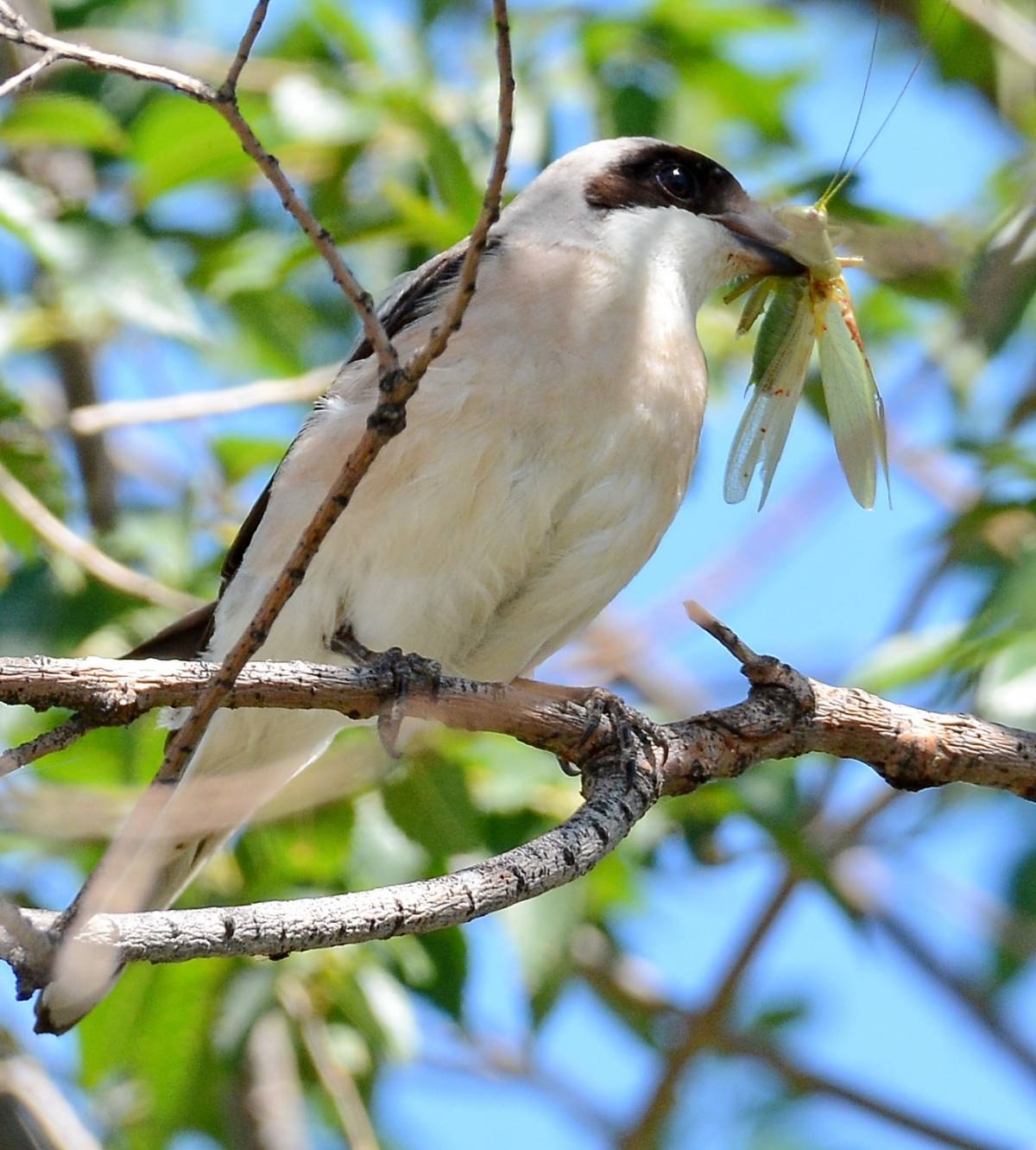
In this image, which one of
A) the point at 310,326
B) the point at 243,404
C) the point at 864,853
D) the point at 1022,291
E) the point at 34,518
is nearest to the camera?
the point at 1022,291

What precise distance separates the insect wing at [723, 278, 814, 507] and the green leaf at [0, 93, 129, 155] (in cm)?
159

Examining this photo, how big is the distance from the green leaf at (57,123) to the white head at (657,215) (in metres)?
0.97

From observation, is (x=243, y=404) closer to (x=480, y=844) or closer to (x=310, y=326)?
(x=310, y=326)

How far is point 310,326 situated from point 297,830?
199 centimetres

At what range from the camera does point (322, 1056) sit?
4035 mm

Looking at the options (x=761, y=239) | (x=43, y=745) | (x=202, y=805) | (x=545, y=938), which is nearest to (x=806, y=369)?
(x=761, y=239)

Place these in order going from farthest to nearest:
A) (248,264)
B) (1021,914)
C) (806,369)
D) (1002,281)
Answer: (1021,914), (248,264), (806,369), (1002,281)

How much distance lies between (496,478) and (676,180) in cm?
111

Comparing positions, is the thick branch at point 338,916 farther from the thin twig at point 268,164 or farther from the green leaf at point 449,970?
the green leaf at point 449,970

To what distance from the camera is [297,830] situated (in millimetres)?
3896

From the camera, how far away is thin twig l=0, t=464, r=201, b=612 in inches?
148

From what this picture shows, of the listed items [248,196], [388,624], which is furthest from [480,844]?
[248,196]

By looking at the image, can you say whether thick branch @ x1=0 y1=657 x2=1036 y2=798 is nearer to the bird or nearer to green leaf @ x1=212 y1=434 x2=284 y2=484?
the bird

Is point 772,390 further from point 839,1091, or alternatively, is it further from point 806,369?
point 839,1091
